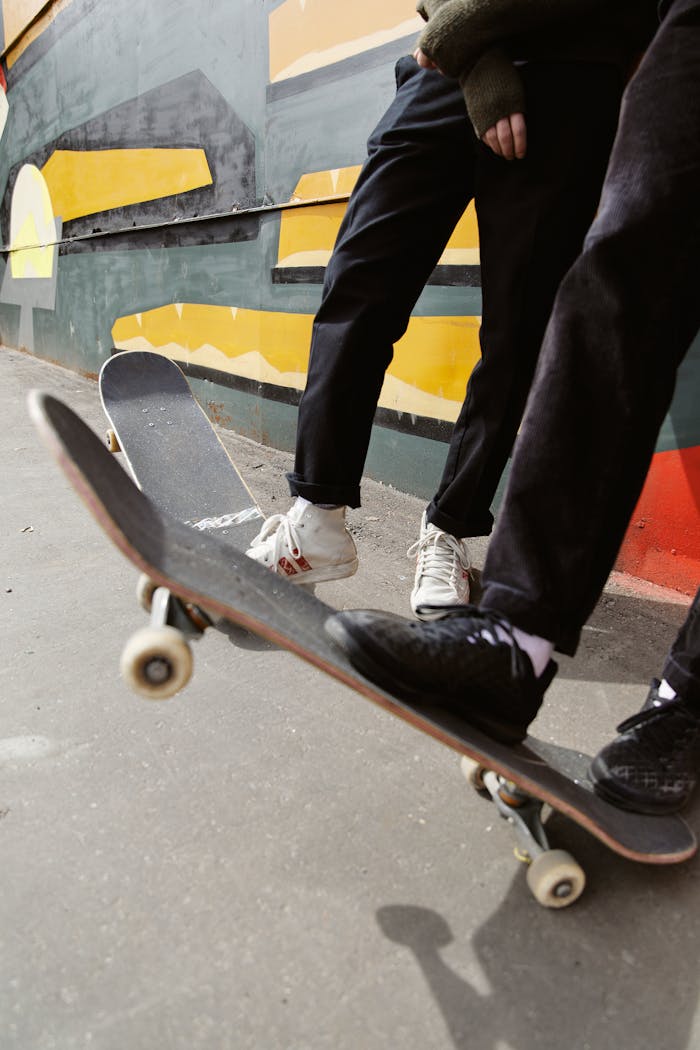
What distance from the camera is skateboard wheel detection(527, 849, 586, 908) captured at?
1.06 m

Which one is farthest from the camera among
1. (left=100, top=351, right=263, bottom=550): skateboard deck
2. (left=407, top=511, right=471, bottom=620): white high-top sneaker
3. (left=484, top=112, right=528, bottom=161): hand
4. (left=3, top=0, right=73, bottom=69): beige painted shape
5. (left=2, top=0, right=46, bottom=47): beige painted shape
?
(left=2, top=0, right=46, bottom=47): beige painted shape

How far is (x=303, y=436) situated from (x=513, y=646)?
859 mm

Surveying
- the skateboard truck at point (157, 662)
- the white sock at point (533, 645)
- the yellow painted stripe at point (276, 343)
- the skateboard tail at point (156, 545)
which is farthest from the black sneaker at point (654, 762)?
the yellow painted stripe at point (276, 343)

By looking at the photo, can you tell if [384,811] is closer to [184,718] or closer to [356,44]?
[184,718]

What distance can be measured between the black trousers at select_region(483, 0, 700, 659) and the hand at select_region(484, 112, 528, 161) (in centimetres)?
46

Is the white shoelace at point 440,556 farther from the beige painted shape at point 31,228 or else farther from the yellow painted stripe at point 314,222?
the beige painted shape at point 31,228

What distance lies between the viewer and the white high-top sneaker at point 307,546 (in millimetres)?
1809

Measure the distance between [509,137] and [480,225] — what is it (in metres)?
0.23

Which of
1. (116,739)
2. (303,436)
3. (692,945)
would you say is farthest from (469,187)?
(692,945)

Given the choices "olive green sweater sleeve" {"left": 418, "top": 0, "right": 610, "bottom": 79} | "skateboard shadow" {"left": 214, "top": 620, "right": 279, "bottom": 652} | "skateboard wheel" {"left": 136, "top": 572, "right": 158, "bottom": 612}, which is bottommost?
"skateboard shadow" {"left": 214, "top": 620, "right": 279, "bottom": 652}

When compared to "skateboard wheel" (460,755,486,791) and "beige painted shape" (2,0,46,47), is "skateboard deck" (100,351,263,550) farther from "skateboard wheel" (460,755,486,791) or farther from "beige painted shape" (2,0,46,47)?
"beige painted shape" (2,0,46,47)

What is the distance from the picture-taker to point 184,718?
1499 millimetres

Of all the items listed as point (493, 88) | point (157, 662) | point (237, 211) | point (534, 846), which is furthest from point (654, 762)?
point (237, 211)

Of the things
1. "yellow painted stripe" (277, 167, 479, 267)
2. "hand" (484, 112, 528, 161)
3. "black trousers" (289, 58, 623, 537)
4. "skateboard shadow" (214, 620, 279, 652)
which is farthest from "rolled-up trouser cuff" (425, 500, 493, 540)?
"yellow painted stripe" (277, 167, 479, 267)
